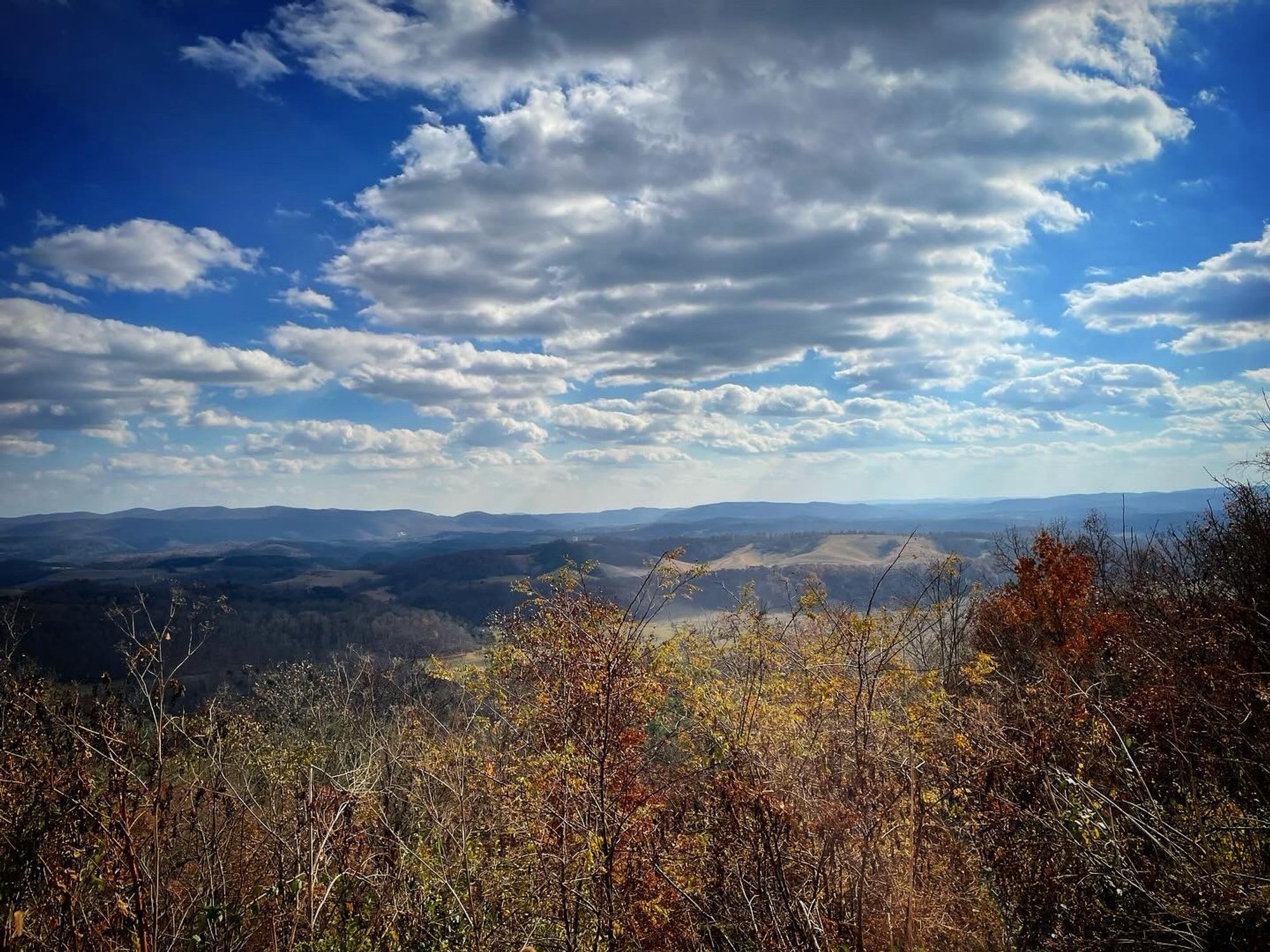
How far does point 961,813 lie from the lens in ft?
23.8

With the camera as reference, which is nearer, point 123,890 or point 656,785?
point 123,890

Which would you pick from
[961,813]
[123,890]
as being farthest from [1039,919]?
[123,890]

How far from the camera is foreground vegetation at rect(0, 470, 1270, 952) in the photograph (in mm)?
5012

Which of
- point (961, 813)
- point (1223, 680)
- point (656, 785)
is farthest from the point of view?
point (656, 785)

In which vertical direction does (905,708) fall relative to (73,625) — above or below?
above

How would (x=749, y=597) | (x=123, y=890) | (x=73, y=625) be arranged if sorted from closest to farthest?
(x=123, y=890) < (x=749, y=597) < (x=73, y=625)

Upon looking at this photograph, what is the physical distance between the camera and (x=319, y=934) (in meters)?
6.41

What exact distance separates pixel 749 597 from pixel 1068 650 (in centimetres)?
1568

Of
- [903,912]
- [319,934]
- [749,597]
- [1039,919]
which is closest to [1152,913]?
[1039,919]

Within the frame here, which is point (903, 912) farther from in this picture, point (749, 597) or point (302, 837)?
point (749, 597)

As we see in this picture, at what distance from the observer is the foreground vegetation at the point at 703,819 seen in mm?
5012

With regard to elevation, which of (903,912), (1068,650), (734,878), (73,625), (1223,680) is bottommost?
(73,625)

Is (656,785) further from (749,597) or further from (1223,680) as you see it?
(1223,680)

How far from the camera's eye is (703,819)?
7.99 metres
